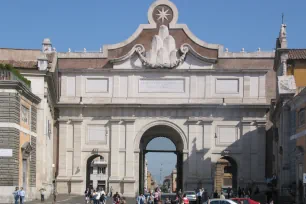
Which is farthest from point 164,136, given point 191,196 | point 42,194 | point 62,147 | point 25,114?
point 25,114

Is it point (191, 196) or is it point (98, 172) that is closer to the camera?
point (191, 196)

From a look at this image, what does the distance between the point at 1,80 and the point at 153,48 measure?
85.4ft

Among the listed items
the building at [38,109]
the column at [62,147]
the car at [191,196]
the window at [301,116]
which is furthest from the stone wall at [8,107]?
the column at [62,147]

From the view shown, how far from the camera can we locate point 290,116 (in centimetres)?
5594

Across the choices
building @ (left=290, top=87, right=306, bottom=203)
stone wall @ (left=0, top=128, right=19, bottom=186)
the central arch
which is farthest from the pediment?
stone wall @ (left=0, top=128, right=19, bottom=186)

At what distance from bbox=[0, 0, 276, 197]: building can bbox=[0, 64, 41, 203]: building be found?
1970 cm

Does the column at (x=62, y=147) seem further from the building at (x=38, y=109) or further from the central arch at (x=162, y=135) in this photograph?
the building at (x=38, y=109)

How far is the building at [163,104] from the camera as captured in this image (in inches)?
2904

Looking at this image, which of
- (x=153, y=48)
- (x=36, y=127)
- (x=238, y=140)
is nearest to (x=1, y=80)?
(x=36, y=127)

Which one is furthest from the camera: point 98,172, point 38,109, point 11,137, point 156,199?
point 98,172

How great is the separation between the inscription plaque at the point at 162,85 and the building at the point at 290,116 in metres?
13.5

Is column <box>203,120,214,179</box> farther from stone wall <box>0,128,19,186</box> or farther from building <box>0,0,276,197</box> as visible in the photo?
stone wall <box>0,128,19,186</box>

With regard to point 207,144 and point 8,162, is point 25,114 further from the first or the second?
point 207,144

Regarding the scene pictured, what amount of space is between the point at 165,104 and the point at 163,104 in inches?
7.4
